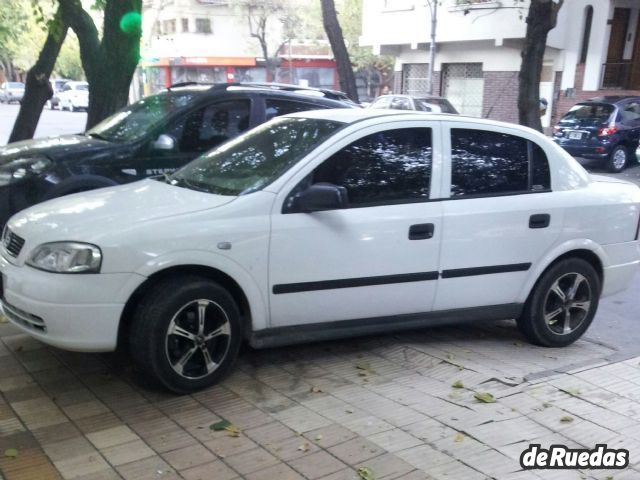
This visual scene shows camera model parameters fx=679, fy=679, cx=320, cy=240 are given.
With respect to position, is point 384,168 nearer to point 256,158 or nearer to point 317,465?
point 256,158

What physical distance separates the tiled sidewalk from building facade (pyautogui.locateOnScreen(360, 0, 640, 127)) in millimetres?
20531

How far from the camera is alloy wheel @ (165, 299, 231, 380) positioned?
13.1ft

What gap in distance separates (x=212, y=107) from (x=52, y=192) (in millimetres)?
1874

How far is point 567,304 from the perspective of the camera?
5.22 m

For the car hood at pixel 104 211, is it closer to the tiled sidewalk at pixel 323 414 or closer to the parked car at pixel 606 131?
the tiled sidewalk at pixel 323 414

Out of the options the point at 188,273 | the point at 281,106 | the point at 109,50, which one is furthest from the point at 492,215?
the point at 109,50

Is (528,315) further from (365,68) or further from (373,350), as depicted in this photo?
(365,68)

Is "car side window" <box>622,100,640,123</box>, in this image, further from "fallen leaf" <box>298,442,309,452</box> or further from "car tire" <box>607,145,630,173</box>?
"fallen leaf" <box>298,442,309,452</box>

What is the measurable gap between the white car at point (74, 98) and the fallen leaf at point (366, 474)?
130 ft

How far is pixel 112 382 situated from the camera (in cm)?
425

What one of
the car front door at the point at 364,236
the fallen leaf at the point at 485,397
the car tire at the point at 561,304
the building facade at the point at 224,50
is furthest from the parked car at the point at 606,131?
the building facade at the point at 224,50

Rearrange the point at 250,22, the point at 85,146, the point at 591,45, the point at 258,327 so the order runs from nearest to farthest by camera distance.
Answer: the point at 258,327 < the point at 85,146 < the point at 591,45 < the point at 250,22

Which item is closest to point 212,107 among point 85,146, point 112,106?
point 85,146

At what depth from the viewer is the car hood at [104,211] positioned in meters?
3.87
